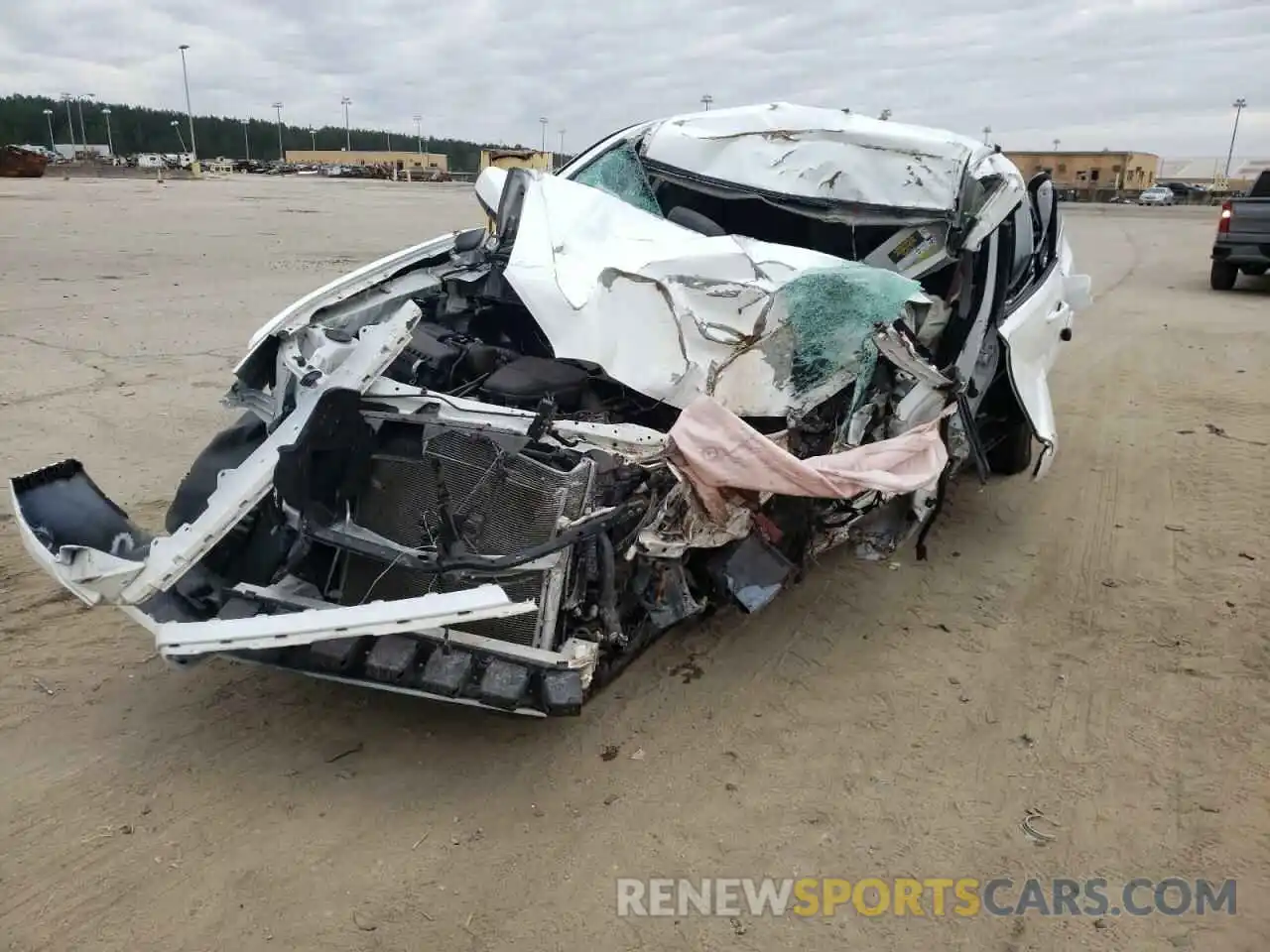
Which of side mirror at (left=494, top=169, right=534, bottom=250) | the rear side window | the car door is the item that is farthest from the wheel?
side mirror at (left=494, top=169, right=534, bottom=250)

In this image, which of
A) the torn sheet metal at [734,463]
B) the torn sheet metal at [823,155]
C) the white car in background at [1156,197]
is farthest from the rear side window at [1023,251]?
the white car in background at [1156,197]

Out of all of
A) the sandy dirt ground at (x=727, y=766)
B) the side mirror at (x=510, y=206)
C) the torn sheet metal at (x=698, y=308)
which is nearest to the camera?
the sandy dirt ground at (x=727, y=766)

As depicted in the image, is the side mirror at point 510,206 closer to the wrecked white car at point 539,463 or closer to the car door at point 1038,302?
the wrecked white car at point 539,463

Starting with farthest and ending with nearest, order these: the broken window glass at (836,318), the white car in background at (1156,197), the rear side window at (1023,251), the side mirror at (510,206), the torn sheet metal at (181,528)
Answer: the white car in background at (1156,197) < the rear side window at (1023,251) < the side mirror at (510,206) < the broken window glass at (836,318) < the torn sheet metal at (181,528)

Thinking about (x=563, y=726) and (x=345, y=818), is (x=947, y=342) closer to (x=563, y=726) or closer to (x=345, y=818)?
(x=563, y=726)

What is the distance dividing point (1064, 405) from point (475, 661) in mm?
5823

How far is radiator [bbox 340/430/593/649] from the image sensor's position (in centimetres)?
279

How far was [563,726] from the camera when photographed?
10.4ft

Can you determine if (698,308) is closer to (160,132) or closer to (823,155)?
(823,155)

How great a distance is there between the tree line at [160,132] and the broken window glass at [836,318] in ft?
271

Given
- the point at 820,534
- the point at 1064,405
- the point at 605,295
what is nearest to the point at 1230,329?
the point at 1064,405

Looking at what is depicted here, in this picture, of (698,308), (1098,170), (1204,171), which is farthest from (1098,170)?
(698,308)

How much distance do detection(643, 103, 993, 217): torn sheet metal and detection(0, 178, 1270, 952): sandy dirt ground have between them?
1.79 metres

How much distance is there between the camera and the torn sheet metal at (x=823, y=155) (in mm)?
4473
